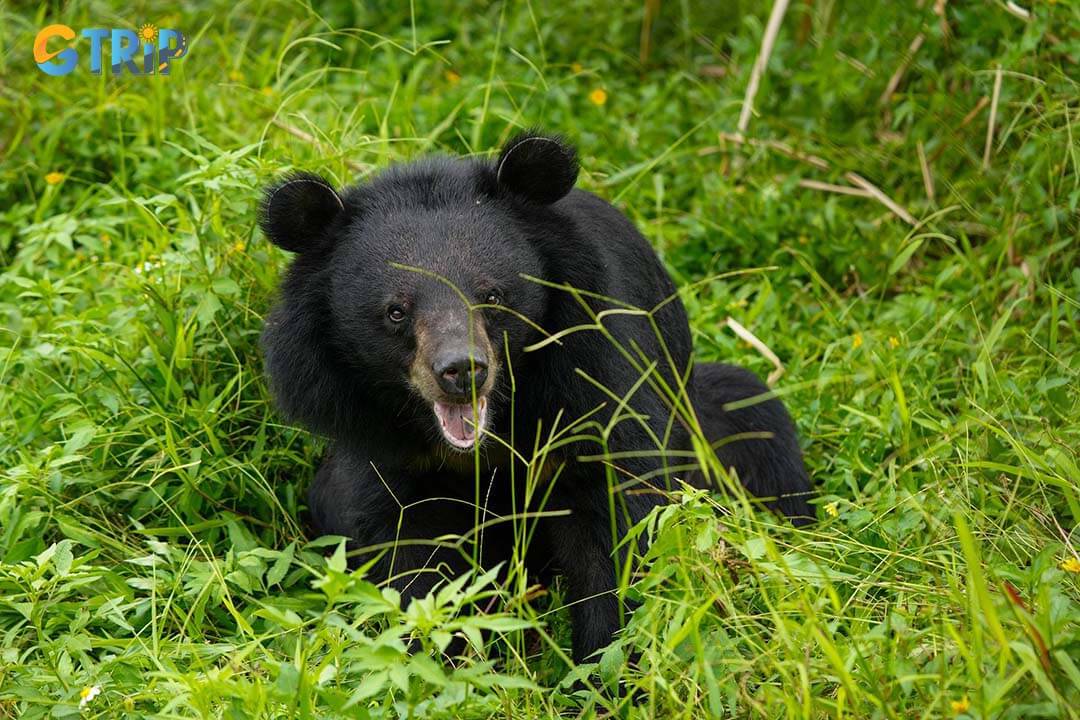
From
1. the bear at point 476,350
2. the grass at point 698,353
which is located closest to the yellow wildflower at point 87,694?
the grass at point 698,353

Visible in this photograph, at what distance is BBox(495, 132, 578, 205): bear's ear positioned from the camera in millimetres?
4031

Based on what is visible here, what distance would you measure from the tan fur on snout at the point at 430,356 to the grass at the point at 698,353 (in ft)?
2.15

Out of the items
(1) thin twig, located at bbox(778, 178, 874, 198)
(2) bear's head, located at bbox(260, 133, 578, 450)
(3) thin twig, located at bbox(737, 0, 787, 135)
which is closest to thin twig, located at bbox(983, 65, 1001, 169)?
(1) thin twig, located at bbox(778, 178, 874, 198)

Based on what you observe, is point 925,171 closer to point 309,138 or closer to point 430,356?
point 309,138

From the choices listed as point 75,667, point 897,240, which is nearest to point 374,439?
point 75,667

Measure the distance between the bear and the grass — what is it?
1.09ft

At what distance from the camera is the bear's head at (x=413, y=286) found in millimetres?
3873

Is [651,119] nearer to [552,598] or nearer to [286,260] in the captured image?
[286,260]

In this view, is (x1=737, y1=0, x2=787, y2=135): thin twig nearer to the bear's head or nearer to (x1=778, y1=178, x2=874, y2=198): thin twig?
(x1=778, y1=178, x2=874, y2=198): thin twig

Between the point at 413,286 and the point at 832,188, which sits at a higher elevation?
the point at 413,286

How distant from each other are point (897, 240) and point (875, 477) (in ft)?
5.84

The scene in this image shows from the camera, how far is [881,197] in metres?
6.18

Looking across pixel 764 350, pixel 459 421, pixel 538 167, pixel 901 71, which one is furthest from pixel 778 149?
pixel 459 421

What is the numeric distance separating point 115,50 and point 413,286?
335cm
